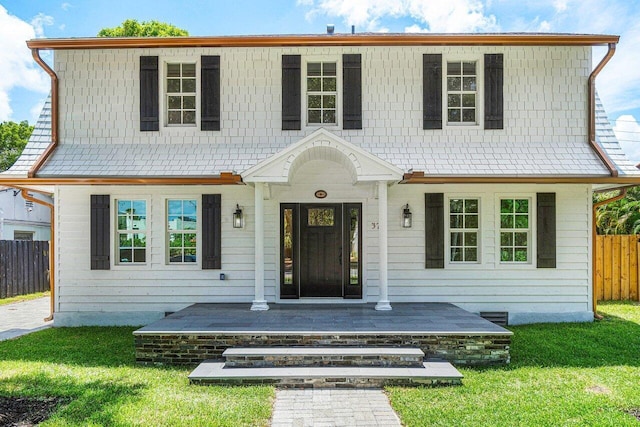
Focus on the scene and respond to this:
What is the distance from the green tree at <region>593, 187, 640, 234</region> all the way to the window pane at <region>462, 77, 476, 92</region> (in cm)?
720

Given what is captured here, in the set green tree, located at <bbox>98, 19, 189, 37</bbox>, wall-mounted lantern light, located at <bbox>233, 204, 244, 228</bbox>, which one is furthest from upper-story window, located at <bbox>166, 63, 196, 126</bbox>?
green tree, located at <bbox>98, 19, 189, 37</bbox>

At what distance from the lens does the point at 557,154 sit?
313 inches

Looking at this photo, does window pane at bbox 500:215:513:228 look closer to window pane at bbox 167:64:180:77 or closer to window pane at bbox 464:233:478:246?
window pane at bbox 464:233:478:246

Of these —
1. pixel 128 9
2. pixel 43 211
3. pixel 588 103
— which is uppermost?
pixel 128 9

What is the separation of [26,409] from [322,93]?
6.78 metres

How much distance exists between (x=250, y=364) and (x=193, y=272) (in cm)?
320

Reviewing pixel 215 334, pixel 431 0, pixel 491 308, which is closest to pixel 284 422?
pixel 215 334

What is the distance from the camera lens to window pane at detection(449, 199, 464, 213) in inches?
324

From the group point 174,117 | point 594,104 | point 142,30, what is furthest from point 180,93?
point 142,30

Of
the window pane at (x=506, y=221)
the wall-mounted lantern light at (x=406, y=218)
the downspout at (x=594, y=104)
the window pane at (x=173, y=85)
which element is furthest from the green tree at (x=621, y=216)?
the window pane at (x=173, y=85)

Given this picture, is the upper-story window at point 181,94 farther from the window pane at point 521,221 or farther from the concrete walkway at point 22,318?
the window pane at point 521,221

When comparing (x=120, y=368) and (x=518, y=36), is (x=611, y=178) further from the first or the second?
(x=120, y=368)

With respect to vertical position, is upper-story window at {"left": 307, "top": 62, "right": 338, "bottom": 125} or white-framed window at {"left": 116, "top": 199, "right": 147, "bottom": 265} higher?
upper-story window at {"left": 307, "top": 62, "right": 338, "bottom": 125}

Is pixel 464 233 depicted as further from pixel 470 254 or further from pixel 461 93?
pixel 461 93
